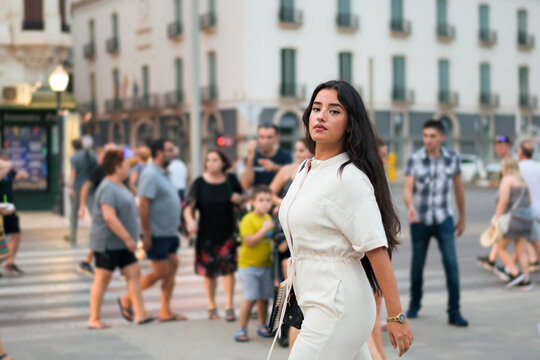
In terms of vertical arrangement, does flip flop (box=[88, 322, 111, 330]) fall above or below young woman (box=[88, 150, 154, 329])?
below

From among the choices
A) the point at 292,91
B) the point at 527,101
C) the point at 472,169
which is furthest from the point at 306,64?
the point at 527,101

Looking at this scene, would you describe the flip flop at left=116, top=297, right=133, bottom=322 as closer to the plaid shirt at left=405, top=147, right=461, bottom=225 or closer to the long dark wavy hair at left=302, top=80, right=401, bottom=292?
the plaid shirt at left=405, top=147, right=461, bottom=225

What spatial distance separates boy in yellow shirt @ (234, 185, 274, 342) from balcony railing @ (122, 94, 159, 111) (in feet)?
146

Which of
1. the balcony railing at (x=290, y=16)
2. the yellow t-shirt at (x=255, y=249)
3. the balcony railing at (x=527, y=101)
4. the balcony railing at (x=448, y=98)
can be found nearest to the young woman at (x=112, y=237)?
the yellow t-shirt at (x=255, y=249)

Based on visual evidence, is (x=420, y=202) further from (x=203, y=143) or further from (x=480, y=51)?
(x=480, y=51)

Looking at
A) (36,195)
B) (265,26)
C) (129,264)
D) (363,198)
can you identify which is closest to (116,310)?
(129,264)

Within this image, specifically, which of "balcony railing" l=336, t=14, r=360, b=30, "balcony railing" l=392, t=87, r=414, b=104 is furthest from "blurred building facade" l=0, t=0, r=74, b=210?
"balcony railing" l=392, t=87, r=414, b=104

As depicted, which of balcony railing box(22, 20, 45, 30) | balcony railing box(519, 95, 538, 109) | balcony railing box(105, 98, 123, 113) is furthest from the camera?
balcony railing box(105, 98, 123, 113)

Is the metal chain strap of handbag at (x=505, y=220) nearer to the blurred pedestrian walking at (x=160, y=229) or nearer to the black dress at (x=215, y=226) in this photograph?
the black dress at (x=215, y=226)

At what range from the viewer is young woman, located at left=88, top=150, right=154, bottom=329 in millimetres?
8008

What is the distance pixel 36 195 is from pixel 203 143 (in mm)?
25361

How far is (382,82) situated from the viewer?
159ft

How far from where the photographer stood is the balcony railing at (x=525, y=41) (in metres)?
54.5

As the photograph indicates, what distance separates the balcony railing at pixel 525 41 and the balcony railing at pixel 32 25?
38416 millimetres
